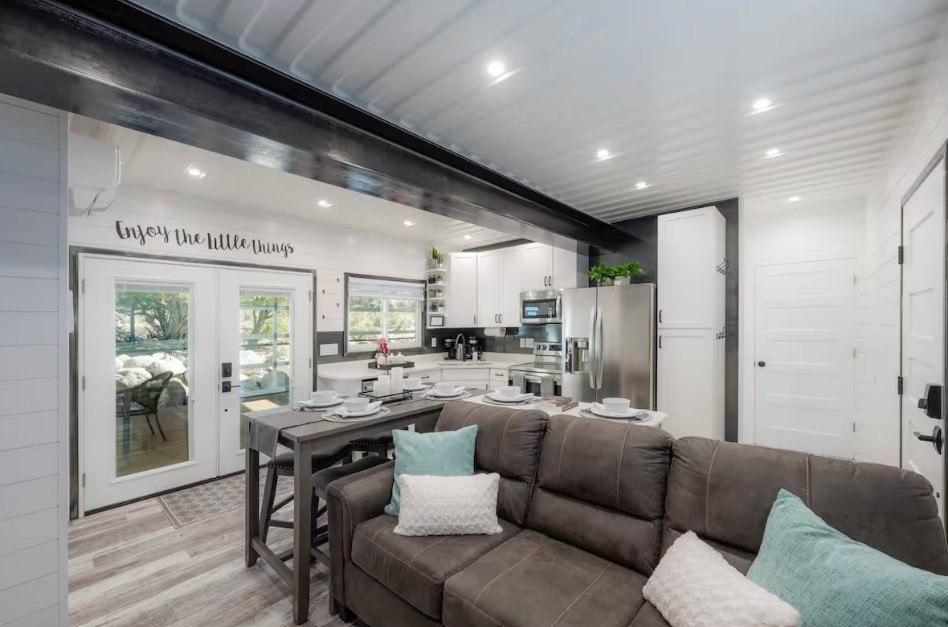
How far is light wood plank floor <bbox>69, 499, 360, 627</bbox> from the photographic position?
83.3 inches

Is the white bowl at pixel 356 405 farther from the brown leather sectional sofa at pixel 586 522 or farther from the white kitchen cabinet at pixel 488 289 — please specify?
the white kitchen cabinet at pixel 488 289

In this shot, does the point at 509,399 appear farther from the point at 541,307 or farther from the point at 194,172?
the point at 194,172

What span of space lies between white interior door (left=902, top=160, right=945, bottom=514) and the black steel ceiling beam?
2.48 meters

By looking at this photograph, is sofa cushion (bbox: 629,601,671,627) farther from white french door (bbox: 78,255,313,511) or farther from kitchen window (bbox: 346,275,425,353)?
kitchen window (bbox: 346,275,425,353)

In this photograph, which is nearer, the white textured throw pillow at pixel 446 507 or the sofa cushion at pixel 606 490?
the sofa cushion at pixel 606 490

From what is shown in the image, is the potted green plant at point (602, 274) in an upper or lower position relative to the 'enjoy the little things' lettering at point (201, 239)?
lower

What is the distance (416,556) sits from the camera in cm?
173

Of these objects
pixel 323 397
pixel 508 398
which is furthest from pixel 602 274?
pixel 323 397

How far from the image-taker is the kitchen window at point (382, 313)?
5.07 meters

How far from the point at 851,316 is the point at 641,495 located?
376 cm

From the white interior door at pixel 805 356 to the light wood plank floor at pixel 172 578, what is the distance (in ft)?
14.6

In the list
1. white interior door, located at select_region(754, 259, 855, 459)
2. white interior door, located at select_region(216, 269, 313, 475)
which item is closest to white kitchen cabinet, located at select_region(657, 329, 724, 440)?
white interior door, located at select_region(754, 259, 855, 459)

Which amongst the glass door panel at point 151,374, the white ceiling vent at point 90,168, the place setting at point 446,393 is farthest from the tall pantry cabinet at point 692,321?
the glass door panel at point 151,374

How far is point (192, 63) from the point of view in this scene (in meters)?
1.66
